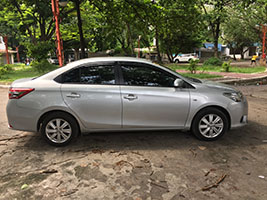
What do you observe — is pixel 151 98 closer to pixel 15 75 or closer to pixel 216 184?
pixel 216 184

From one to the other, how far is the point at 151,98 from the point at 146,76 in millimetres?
439

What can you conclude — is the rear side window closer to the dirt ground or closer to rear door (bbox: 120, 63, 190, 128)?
rear door (bbox: 120, 63, 190, 128)

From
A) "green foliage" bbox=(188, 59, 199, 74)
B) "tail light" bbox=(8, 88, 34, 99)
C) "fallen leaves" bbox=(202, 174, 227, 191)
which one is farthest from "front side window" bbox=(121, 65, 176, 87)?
"green foliage" bbox=(188, 59, 199, 74)

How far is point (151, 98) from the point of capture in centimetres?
409

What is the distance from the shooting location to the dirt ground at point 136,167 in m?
2.88

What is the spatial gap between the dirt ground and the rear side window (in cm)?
117

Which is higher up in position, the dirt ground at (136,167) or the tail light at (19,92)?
the tail light at (19,92)

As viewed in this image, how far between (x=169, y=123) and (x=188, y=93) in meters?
0.64

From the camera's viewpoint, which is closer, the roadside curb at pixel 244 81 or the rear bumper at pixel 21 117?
the rear bumper at pixel 21 117

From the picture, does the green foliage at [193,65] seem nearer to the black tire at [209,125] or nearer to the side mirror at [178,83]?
the black tire at [209,125]

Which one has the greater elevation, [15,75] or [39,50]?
[39,50]

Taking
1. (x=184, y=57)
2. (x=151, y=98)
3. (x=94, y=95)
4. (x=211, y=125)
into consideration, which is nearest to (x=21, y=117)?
(x=94, y=95)

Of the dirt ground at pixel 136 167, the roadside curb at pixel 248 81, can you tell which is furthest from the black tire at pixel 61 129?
the roadside curb at pixel 248 81

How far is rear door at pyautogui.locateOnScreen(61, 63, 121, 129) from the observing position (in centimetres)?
401
